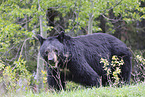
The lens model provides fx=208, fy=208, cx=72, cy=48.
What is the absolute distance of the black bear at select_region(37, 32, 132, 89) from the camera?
6.32 meters

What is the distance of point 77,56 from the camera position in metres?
6.58

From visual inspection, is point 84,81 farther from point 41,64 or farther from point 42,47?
point 41,64

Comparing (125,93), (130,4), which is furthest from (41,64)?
(125,93)

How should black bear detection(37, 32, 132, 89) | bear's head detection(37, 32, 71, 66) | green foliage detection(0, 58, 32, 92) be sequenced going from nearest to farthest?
green foliage detection(0, 58, 32, 92)
bear's head detection(37, 32, 71, 66)
black bear detection(37, 32, 132, 89)

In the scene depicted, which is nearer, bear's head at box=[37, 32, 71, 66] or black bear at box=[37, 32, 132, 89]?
bear's head at box=[37, 32, 71, 66]

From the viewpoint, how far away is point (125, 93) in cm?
438

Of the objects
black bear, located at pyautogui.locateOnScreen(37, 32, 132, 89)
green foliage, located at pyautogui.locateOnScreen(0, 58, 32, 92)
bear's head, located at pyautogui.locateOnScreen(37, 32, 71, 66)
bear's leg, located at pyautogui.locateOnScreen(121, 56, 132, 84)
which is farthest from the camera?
bear's leg, located at pyautogui.locateOnScreen(121, 56, 132, 84)

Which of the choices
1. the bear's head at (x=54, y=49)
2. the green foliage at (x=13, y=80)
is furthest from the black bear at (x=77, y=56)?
the green foliage at (x=13, y=80)

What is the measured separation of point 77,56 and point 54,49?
805mm

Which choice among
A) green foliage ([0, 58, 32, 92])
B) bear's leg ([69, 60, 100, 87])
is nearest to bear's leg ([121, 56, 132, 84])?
bear's leg ([69, 60, 100, 87])

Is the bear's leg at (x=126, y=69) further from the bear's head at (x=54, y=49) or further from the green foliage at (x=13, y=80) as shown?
the green foliage at (x=13, y=80)

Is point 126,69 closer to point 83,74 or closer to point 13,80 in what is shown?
point 83,74

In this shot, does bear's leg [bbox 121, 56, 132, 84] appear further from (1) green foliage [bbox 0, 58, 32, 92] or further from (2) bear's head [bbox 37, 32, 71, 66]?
(1) green foliage [bbox 0, 58, 32, 92]

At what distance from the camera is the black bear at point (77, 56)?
20.7 ft
